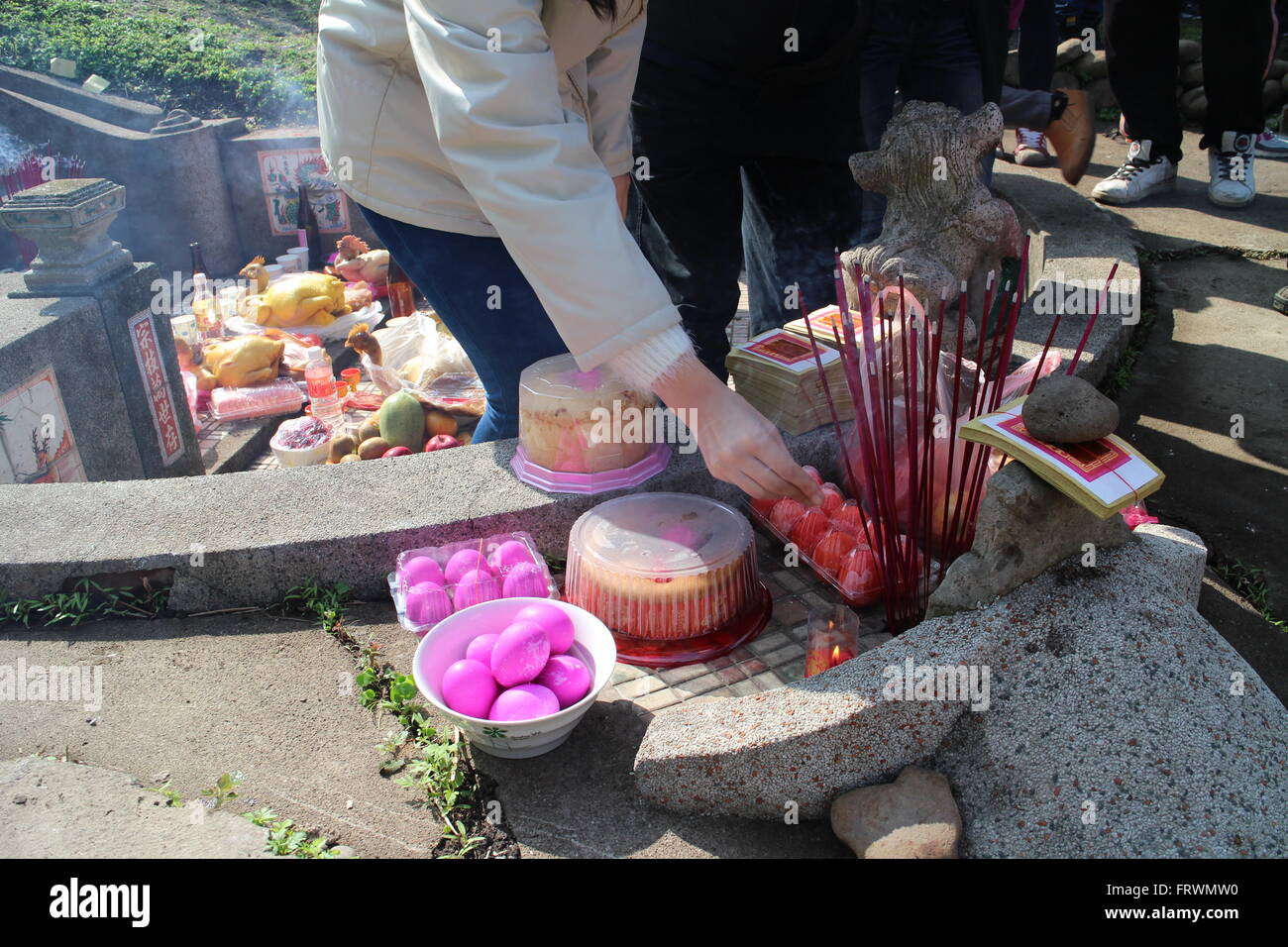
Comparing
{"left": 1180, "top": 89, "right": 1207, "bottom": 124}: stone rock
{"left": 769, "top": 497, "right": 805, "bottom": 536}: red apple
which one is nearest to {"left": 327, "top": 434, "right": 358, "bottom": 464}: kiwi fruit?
{"left": 769, "top": 497, "right": 805, "bottom": 536}: red apple

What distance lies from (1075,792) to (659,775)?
2.33 feet

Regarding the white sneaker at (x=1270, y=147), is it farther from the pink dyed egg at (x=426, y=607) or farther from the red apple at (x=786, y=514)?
the pink dyed egg at (x=426, y=607)

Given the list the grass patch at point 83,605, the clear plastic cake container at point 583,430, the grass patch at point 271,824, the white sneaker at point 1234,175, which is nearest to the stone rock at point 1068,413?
the clear plastic cake container at point 583,430

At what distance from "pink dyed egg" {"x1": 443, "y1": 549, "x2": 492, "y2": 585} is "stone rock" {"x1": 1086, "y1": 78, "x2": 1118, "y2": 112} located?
727 centimetres

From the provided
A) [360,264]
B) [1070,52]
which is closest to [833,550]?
[360,264]

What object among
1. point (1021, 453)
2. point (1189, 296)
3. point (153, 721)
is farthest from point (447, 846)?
point (1189, 296)

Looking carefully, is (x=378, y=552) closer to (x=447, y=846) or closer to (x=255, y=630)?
(x=255, y=630)

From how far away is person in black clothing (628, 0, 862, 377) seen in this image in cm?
286

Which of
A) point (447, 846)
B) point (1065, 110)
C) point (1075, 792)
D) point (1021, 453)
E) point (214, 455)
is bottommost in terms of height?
point (214, 455)

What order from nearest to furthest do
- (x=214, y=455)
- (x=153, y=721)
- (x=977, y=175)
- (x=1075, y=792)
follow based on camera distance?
(x=1075, y=792) < (x=153, y=721) < (x=977, y=175) < (x=214, y=455)

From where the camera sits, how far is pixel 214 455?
15.0 feet

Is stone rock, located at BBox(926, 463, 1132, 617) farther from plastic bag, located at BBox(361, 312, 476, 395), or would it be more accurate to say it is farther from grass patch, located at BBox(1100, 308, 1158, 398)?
plastic bag, located at BBox(361, 312, 476, 395)

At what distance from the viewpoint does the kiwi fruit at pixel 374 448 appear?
12.2 ft

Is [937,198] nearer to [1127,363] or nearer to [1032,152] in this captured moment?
[1127,363]
